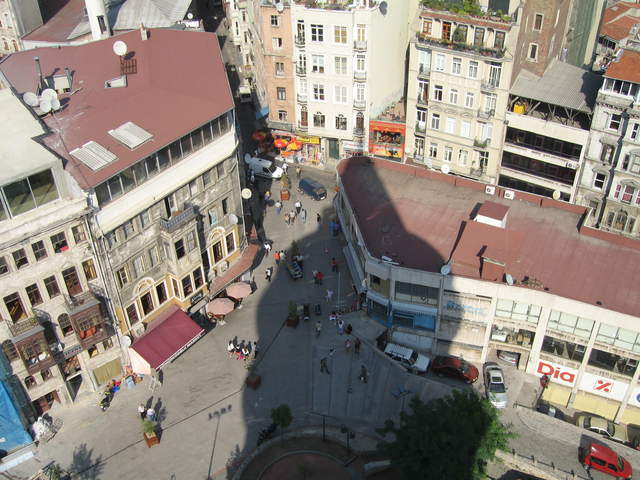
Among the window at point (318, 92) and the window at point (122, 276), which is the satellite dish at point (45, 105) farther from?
the window at point (318, 92)

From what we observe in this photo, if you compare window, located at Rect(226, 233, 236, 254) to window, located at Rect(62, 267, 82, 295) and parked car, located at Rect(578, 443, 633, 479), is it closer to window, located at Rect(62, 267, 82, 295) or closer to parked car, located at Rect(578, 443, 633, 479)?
window, located at Rect(62, 267, 82, 295)

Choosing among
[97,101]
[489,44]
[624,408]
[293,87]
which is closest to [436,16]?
[489,44]

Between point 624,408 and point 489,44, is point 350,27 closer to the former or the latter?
point 489,44

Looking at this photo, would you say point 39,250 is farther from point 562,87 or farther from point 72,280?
point 562,87

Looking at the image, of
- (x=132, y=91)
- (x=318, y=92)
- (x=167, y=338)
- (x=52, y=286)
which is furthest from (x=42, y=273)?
(x=318, y=92)

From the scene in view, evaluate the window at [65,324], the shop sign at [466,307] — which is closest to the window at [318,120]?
the shop sign at [466,307]

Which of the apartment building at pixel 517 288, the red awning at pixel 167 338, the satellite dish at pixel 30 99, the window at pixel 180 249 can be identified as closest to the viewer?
the satellite dish at pixel 30 99

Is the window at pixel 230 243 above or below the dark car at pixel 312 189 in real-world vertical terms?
above
